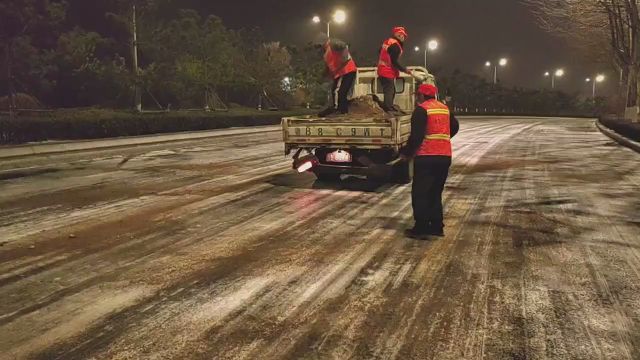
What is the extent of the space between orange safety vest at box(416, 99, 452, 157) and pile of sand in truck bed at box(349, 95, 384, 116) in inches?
153

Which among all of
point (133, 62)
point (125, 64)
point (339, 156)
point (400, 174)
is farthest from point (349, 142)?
point (125, 64)

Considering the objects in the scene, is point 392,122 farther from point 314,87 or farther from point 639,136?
point 314,87

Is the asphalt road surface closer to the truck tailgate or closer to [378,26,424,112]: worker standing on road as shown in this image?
the truck tailgate

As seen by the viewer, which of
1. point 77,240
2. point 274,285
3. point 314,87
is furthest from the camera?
point 314,87

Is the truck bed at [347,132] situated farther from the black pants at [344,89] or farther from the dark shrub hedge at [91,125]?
the dark shrub hedge at [91,125]

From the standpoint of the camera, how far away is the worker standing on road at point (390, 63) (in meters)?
10.1

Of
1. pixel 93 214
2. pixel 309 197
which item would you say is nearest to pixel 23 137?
pixel 93 214

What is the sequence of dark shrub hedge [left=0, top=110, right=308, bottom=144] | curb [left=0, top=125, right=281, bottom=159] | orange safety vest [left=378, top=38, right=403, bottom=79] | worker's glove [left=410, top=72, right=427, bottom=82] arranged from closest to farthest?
orange safety vest [left=378, top=38, right=403, bottom=79], worker's glove [left=410, top=72, right=427, bottom=82], curb [left=0, top=125, right=281, bottom=159], dark shrub hedge [left=0, top=110, right=308, bottom=144]

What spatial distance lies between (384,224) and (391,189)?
9.47 ft

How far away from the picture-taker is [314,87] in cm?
4547

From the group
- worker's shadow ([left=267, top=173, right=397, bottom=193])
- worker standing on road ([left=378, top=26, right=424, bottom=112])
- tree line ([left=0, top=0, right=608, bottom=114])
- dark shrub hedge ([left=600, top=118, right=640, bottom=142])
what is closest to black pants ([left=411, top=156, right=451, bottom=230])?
worker's shadow ([left=267, top=173, right=397, bottom=193])

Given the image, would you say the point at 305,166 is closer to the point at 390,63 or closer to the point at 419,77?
the point at 390,63

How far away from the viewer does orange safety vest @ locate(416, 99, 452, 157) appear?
6.38 metres

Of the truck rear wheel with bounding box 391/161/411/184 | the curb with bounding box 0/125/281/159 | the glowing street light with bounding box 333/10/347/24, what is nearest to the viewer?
the truck rear wheel with bounding box 391/161/411/184
